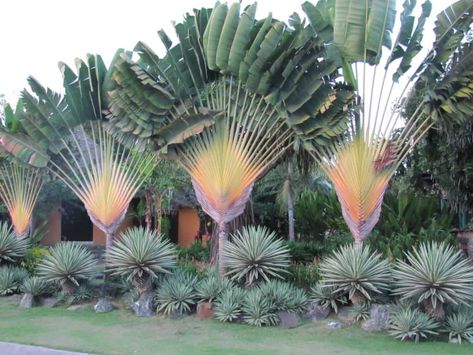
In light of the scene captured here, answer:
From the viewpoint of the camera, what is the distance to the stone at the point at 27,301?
12.7 m

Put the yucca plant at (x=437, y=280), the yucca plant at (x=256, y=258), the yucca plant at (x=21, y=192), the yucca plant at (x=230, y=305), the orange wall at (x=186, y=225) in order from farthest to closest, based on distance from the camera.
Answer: the orange wall at (x=186, y=225) → the yucca plant at (x=21, y=192) → the yucca plant at (x=256, y=258) → the yucca plant at (x=230, y=305) → the yucca plant at (x=437, y=280)

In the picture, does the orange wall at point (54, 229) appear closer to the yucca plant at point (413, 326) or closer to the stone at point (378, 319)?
the stone at point (378, 319)

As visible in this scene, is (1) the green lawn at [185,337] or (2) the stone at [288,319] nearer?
(1) the green lawn at [185,337]

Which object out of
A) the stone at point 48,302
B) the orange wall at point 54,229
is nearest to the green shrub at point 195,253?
the stone at point 48,302

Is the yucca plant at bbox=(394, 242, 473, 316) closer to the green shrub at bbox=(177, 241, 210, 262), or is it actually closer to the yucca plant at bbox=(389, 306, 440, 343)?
the yucca plant at bbox=(389, 306, 440, 343)

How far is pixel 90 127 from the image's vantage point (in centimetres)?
1462

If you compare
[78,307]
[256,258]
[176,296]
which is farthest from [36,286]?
[256,258]

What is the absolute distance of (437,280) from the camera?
898 centimetres

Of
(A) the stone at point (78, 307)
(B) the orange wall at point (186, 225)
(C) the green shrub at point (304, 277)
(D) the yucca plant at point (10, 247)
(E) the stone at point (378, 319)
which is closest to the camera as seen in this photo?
(E) the stone at point (378, 319)

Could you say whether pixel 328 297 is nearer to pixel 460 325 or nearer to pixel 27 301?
pixel 460 325

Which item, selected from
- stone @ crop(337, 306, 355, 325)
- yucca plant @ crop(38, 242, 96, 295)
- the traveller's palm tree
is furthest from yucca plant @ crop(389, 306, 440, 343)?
yucca plant @ crop(38, 242, 96, 295)

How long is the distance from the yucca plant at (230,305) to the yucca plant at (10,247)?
7.03 m

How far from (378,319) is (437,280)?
4.40 ft

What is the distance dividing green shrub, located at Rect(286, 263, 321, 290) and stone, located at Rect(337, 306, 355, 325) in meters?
1.58
